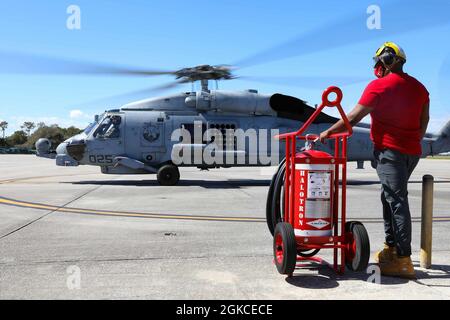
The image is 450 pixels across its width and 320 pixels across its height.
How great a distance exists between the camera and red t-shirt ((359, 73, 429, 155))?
13.4ft

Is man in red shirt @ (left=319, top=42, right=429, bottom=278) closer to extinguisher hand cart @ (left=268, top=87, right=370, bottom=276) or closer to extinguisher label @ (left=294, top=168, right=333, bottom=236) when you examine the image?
extinguisher hand cart @ (left=268, top=87, right=370, bottom=276)

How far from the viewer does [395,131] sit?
13.7 feet

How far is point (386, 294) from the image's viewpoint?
140 inches

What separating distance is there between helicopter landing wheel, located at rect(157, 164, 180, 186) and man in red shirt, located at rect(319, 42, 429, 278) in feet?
34.5

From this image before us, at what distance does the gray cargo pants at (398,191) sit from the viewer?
4.09 meters

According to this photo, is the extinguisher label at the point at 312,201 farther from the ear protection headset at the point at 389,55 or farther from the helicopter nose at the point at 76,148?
the helicopter nose at the point at 76,148

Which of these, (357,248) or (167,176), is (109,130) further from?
(357,248)

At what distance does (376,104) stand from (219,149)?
10752mm

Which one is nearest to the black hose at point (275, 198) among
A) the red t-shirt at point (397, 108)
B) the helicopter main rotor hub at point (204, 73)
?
the red t-shirt at point (397, 108)

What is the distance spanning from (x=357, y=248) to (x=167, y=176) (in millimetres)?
10771

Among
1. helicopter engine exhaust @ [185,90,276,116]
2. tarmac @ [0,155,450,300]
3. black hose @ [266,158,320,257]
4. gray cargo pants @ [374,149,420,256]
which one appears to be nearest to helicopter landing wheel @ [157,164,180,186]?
helicopter engine exhaust @ [185,90,276,116]

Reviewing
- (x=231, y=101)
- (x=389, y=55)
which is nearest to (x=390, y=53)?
(x=389, y=55)

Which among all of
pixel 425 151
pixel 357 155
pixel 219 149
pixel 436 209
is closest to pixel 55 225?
pixel 436 209
